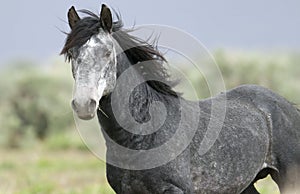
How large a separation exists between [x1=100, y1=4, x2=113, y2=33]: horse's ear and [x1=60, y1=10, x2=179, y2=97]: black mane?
5cm

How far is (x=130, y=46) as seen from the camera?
7031 mm

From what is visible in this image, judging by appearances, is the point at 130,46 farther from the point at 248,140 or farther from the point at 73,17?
the point at 248,140

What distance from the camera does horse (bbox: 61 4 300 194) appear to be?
6.55 metres

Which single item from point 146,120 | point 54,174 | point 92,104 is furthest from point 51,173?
point 92,104

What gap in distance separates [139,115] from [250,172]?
141 cm

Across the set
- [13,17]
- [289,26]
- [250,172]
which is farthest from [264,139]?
[13,17]

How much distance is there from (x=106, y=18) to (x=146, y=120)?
38.5 inches

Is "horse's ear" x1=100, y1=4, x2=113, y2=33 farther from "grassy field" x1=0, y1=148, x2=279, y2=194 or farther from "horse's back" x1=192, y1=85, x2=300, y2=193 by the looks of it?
"grassy field" x1=0, y1=148, x2=279, y2=194

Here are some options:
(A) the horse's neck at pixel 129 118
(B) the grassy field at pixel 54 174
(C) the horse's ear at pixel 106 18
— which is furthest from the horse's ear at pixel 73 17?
(B) the grassy field at pixel 54 174

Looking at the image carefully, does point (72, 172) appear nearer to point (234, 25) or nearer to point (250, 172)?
point (250, 172)

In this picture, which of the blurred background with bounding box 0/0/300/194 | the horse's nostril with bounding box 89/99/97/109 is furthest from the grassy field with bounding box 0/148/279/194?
the horse's nostril with bounding box 89/99/97/109

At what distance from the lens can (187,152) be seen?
701cm

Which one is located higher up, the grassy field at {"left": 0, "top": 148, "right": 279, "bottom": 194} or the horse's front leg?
the horse's front leg

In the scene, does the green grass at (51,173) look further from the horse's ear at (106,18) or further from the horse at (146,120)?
the horse's ear at (106,18)
